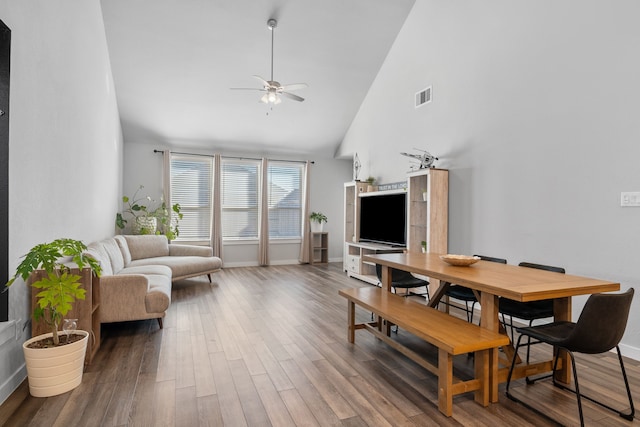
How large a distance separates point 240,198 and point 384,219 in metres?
3.44

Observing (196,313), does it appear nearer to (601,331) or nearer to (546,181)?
(601,331)

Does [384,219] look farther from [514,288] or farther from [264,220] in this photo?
[514,288]

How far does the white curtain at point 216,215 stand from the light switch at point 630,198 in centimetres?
633

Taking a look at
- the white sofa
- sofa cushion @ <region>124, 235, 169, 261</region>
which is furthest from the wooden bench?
sofa cushion @ <region>124, 235, 169, 261</region>

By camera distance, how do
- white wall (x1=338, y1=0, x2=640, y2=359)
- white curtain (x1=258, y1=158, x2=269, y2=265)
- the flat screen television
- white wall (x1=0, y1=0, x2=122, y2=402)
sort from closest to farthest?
white wall (x1=0, y1=0, x2=122, y2=402)
white wall (x1=338, y1=0, x2=640, y2=359)
the flat screen television
white curtain (x1=258, y1=158, x2=269, y2=265)

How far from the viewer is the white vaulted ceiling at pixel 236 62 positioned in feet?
15.5

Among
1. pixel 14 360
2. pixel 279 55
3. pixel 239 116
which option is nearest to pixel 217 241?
pixel 239 116

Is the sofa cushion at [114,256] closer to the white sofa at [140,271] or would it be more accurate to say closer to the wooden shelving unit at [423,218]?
the white sofa at [140,271]

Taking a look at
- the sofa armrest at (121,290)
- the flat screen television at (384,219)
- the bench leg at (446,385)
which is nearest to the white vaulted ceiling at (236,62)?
the flat screen television at (384,219)

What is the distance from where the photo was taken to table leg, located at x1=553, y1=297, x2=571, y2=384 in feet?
7.81

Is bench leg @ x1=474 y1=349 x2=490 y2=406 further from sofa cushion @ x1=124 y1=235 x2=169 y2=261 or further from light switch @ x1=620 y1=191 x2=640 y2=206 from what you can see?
sofa cushion @ x1=124 y1=235 x2=169 y2=261

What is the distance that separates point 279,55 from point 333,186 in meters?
3.58

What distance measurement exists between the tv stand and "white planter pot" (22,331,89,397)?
408 centimetres

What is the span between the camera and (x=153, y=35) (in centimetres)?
488
